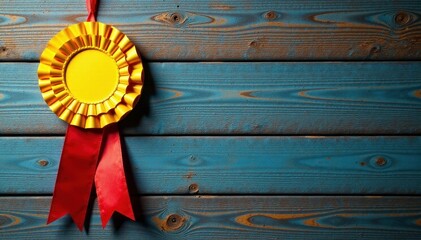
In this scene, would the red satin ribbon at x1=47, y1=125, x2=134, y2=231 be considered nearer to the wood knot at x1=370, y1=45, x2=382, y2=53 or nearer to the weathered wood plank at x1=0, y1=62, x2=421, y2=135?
the weathered wood plank at x1=0, y1=62, x2=421, y2=135

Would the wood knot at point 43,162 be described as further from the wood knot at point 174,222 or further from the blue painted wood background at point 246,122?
the wood knot at point 174,222

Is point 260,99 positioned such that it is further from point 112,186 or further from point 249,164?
point 112,186

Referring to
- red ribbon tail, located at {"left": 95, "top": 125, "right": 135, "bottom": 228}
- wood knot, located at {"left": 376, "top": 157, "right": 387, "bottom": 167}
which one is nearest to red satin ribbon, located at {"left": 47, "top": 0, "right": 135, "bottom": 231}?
red ribbon tail, located at {"left": 95, "top": 125, "right": 135, "bottom": 228}

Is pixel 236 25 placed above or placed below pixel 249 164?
above

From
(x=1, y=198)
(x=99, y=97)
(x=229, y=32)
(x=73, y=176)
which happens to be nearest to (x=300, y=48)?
(x=229, y=32)

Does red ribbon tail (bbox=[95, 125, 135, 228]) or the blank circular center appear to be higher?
the blank circular center

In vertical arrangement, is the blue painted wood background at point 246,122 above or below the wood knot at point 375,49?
below

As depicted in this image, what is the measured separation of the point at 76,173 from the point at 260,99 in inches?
15.2

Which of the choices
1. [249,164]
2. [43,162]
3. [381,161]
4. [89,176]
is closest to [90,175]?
[89,176]

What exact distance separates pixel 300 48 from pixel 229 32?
143mm

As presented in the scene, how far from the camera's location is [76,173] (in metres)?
0.75

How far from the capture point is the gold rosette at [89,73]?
73 centimetres

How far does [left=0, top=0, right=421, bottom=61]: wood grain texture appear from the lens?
763mm

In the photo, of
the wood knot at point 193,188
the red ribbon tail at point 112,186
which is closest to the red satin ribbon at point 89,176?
the red ribbon tail at point 112,186
